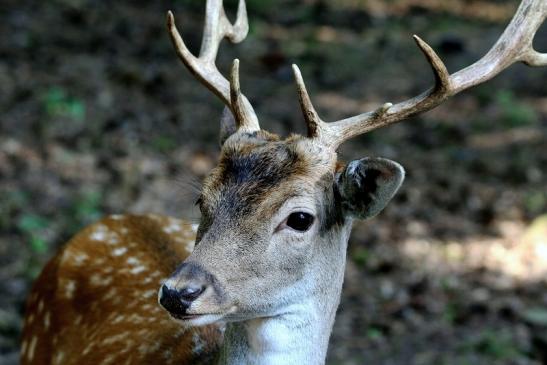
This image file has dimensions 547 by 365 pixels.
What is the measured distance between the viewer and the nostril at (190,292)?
3150 mm

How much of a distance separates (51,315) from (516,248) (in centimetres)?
415

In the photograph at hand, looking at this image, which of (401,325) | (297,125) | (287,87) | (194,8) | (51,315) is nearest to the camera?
(51,315)

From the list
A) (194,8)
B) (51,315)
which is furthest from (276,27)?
(51,315)

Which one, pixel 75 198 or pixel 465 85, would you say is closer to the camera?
pixel 465 85

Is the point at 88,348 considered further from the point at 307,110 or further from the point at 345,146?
the point at 345,146

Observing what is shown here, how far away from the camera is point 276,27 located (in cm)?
1111

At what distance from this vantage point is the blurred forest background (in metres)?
6.52

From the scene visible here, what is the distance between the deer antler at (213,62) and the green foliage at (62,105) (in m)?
3.94

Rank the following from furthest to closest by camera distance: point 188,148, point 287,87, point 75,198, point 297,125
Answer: point 287,87 < point 297,125 < point 188,148 < point 75,198

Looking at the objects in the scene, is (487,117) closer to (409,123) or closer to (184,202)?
(409,123)

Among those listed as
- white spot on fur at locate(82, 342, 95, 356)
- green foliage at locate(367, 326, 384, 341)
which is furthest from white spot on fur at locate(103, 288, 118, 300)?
green foliage at locate(367, 326, 384, 341)

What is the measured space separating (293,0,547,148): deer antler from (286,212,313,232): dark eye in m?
0.35

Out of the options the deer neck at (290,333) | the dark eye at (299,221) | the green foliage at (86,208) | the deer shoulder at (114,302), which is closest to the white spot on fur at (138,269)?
the deer shoulder at (114,302)

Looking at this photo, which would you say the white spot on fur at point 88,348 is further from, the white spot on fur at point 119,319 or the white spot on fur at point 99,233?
the white spot on fur at point 99,233
